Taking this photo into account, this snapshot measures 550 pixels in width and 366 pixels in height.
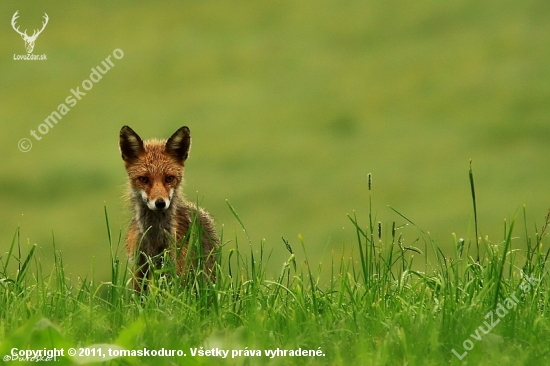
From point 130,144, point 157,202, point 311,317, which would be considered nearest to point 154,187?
point 157,202

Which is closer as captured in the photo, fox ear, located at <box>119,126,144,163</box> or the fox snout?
the fox snout

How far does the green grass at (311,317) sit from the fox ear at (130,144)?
1859 millimetres

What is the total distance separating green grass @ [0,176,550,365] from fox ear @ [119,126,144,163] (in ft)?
6.10

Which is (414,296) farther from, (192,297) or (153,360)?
(153,360)

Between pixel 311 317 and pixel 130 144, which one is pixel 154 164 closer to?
pixel 130 144

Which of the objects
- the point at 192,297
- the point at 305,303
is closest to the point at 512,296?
the point at 305,303

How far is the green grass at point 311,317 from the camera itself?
155 inches

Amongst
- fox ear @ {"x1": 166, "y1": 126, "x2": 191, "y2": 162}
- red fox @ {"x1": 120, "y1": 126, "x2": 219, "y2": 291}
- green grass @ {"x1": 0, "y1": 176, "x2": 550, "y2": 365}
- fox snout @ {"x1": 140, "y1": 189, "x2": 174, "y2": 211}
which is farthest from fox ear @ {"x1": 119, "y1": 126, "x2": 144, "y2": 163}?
green grass @ {"x1": 0, "y1": 176, "x2": 550, "y2": 365}

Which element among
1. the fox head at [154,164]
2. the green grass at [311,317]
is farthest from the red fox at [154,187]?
the green grass at [311,317]

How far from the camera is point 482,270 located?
5.21m

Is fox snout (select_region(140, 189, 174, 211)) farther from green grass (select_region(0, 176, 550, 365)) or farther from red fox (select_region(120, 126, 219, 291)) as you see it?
green grass (select_region(0, 176, 550, 365))

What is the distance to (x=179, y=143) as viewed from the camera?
7.29 metres

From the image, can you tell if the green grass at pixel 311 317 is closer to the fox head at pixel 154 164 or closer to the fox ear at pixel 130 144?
the fox head at pixel 154 164

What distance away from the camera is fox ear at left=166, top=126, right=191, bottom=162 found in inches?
286
